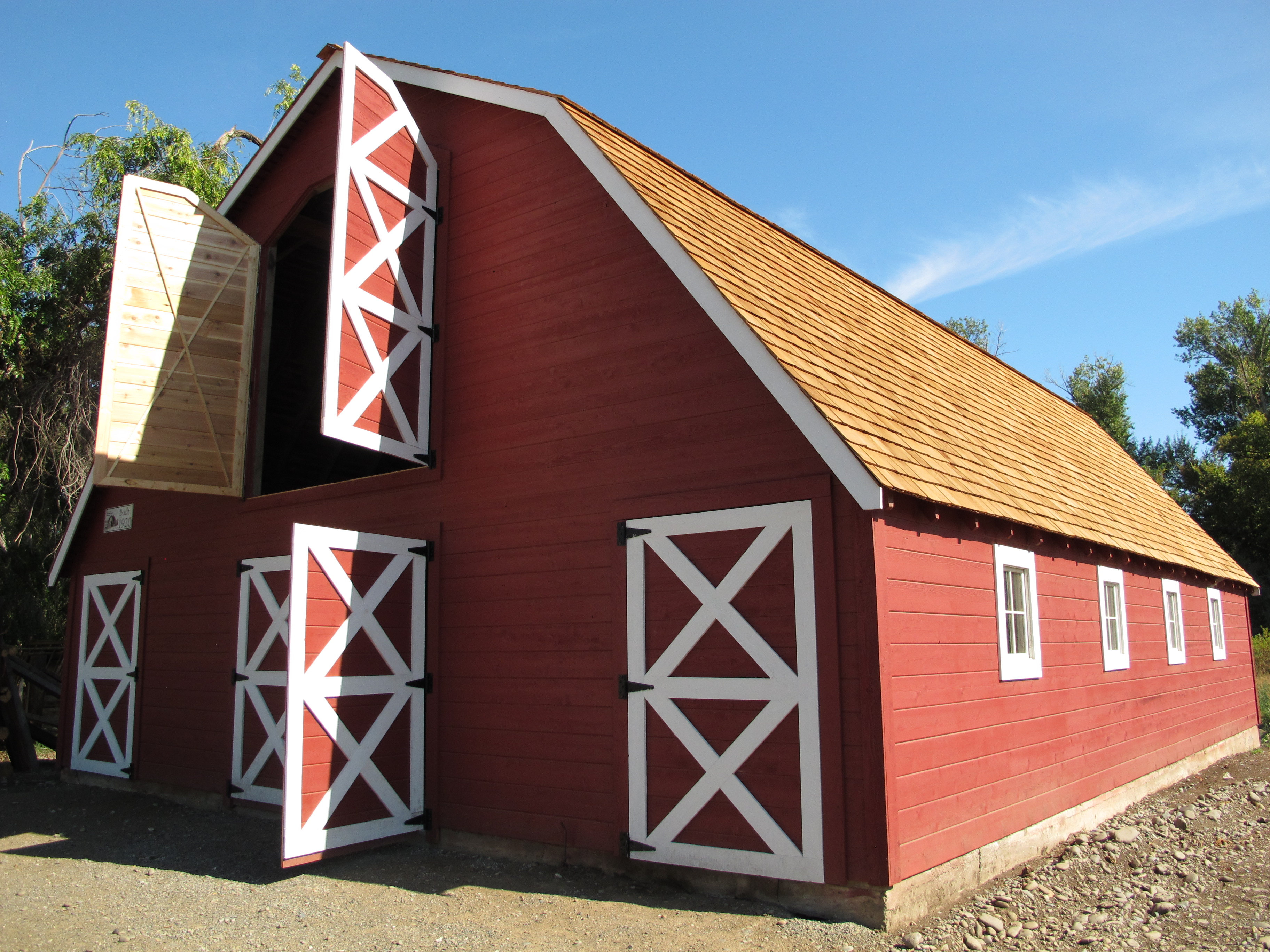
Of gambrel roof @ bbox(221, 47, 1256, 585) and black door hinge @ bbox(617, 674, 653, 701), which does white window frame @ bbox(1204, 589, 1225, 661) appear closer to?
gambrel roof @ bbox(221, 47, 1256, 585)

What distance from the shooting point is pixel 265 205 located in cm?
998

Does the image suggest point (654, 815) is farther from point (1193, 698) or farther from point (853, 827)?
point (1193, 698)

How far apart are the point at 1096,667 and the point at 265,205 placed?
984 cm

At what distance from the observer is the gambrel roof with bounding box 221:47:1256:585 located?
5.82 m

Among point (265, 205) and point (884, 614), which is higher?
point (265, 205)

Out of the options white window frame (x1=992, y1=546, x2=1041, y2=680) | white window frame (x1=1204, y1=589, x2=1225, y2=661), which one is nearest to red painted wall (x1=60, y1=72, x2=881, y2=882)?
white window frame (x1=992, y1=546, x2=1041, y2=680)

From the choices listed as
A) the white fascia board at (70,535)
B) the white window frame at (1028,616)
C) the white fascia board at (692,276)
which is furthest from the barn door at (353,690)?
the white fascia board at (70,535)

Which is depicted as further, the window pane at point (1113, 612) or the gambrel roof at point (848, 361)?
the window pane at point (1113, 612)

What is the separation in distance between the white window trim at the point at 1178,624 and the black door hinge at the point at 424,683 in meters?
9.17

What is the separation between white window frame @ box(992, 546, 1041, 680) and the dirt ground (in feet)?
4.72

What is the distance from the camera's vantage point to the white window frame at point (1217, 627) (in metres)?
13.8

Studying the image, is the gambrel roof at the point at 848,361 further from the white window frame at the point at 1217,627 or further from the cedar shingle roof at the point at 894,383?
the white window frame at the point at 1217,627

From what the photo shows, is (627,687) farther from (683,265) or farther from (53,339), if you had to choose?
(53,339)

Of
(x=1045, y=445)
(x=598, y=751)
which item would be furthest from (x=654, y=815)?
(x=1045, y=445)
